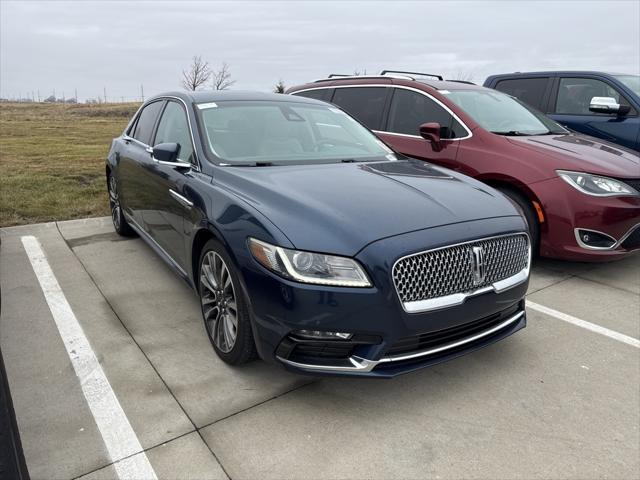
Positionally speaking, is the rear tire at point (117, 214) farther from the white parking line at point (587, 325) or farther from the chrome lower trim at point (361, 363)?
the white parking line at point (587, 325)

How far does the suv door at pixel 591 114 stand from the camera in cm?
625

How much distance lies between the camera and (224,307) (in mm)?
2896

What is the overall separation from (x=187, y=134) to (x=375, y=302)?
6.64ft

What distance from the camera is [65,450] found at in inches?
89.4

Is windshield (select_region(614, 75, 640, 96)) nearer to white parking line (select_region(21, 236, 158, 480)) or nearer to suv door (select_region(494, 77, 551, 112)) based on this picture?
suv door (select_region(494, 77, 551, 112))

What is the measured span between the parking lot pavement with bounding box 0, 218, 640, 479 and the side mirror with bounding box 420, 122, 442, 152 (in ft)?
→ 6.75

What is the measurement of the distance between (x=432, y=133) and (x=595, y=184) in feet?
5.07

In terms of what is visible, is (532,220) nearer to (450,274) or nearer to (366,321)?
(450,274)

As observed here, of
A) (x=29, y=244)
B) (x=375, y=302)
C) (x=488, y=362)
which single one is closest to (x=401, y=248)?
(x=375, y=302)

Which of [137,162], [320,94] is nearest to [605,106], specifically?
[320,94]

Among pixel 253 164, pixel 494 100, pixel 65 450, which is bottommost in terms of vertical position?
pixel 65 450

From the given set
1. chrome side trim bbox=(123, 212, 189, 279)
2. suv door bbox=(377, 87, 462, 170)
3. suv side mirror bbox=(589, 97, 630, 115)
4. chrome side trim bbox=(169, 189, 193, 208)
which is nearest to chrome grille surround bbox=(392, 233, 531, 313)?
chrome side trim bbox=(169, 189, 193, 208)

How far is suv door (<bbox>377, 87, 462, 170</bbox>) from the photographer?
5.13m

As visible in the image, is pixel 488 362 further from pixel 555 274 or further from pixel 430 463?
→ pixel 555 274
